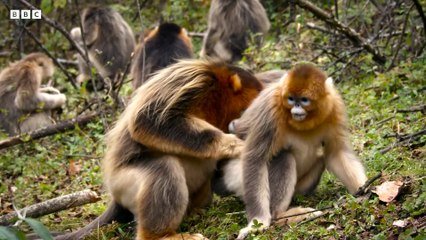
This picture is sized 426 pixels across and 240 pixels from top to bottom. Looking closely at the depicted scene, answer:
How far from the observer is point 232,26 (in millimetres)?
11211

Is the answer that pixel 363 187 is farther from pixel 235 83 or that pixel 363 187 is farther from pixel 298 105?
pixel 235 83

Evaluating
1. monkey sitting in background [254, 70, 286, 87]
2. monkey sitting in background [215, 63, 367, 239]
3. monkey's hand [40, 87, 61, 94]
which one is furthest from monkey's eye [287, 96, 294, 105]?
monkey's hand [40, 87, 61, 94]

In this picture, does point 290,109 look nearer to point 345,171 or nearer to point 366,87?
point 345,171

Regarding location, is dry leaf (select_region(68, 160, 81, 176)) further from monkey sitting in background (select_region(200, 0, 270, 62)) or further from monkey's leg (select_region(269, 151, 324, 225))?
monkey sitting in background (select_region(200, 0, 270, 62))

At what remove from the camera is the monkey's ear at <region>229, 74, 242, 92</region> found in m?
4.84

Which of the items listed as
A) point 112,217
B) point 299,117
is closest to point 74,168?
point 112,217

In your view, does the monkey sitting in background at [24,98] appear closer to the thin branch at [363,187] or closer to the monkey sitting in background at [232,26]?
the monkey sitting in background at [232,26]

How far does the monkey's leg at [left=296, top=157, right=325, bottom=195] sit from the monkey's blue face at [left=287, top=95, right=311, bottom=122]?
0.54 meters

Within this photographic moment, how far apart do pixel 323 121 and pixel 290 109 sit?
0.83 ft

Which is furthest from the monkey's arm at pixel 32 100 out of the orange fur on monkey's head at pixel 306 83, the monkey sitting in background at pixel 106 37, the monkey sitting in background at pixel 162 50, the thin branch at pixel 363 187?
the thin branch at pixel 363 187

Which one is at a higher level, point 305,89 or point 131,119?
point 305,89

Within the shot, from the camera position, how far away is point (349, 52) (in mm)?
7320

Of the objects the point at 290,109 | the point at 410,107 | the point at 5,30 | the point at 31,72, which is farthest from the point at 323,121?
the point at 5,30

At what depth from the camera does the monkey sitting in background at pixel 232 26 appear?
1105cm
